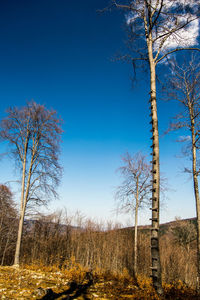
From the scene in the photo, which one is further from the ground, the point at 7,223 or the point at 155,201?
the point at 155,201

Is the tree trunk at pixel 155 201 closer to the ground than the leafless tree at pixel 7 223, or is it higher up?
higher up

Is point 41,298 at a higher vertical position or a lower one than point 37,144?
lower

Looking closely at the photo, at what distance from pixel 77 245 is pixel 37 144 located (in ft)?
40.8

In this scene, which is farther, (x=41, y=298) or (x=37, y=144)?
(x=37, y=144)

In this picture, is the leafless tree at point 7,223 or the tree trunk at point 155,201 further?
the leafless tree at point 7,223

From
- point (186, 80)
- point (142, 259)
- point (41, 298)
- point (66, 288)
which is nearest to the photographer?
point (41, 298)

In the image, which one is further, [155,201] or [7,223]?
[7,223]

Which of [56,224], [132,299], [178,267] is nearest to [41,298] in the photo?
[132,299]

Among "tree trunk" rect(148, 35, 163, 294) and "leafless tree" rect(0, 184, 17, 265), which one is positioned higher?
"tree trunk" rect(148, 35, 163, 294)

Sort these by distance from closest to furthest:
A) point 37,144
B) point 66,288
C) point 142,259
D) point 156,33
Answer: point 66,288
point 156,33
point 37,144
point 142,259

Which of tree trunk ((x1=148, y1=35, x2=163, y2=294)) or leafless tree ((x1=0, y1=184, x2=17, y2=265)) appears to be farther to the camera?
leafless tree ((x1=0, y1=184, x2=17, y2=265))

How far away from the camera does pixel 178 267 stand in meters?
21.2

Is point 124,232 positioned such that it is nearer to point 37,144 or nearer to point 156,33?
point 37,144

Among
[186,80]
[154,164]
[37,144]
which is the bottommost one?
[154,164]
